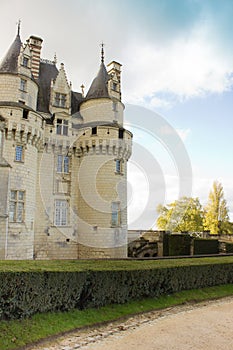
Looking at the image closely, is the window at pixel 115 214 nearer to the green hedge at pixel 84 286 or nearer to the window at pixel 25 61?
the green hedge at pixel 84 286

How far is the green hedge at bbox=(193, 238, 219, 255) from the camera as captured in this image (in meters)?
27.5

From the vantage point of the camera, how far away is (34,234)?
66.8 feet

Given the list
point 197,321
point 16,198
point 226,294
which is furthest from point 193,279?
point 16,198

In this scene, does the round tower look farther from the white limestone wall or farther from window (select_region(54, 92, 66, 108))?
window (select_region(54, 92, 66, 108))

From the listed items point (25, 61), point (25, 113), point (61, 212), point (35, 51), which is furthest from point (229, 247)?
point (35, 51)

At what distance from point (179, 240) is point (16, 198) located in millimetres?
16090

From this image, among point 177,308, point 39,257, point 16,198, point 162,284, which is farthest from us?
point 39,257

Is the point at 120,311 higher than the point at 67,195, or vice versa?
the point at 67,195

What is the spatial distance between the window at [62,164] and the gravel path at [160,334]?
14.3 m

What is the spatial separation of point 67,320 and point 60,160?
50.3 ft

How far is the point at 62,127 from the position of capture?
2241cm

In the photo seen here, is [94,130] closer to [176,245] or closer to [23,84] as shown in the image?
[23,84]

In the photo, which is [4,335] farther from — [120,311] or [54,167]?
[54,167]

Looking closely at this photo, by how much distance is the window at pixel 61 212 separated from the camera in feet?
70.9
